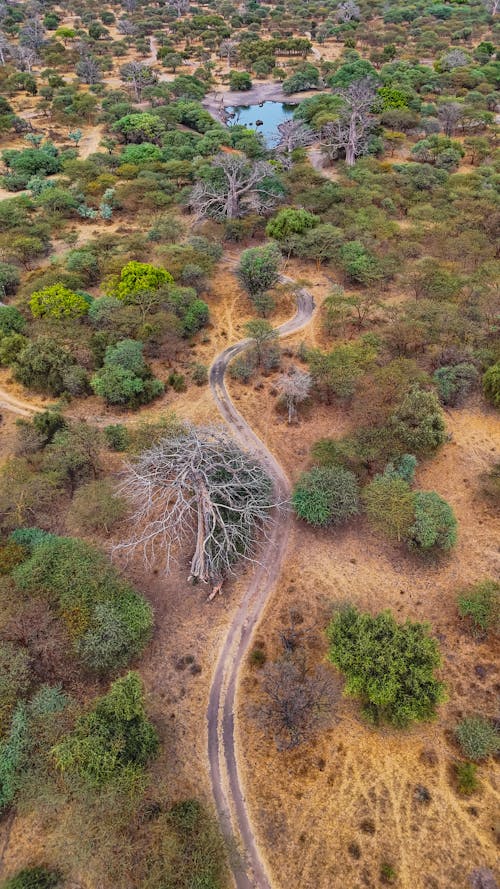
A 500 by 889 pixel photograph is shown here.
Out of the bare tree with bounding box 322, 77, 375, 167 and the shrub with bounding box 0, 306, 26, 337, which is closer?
the shrub with bounding box 0, 306, 26, 337

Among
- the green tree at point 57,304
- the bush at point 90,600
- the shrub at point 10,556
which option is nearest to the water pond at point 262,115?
the green tree at point 57,304

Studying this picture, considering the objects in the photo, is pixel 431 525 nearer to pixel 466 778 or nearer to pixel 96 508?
pixel 466 778

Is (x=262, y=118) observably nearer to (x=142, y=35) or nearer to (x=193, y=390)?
(x=142, y=35)

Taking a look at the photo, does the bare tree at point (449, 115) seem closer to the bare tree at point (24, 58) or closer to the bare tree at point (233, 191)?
the bare tree at point (233, 191)

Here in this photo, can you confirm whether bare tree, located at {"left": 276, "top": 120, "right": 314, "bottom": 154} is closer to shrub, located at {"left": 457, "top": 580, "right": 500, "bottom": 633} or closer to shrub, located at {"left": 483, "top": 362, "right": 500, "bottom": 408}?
shrub, located at {"left": 483, "top": 362, "right": 500, "bottom": 408}

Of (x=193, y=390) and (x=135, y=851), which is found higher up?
(x=193, y=390)

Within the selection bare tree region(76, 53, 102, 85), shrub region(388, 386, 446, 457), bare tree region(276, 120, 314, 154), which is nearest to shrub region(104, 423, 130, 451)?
shrub region(388, 386, 446, 457)

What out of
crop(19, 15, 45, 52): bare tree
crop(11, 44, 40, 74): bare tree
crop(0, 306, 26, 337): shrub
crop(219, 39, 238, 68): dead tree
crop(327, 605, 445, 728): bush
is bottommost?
crop(327, 605, 445, 728): bush

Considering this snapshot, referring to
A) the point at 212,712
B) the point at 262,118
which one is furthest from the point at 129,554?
the point at 262,118
